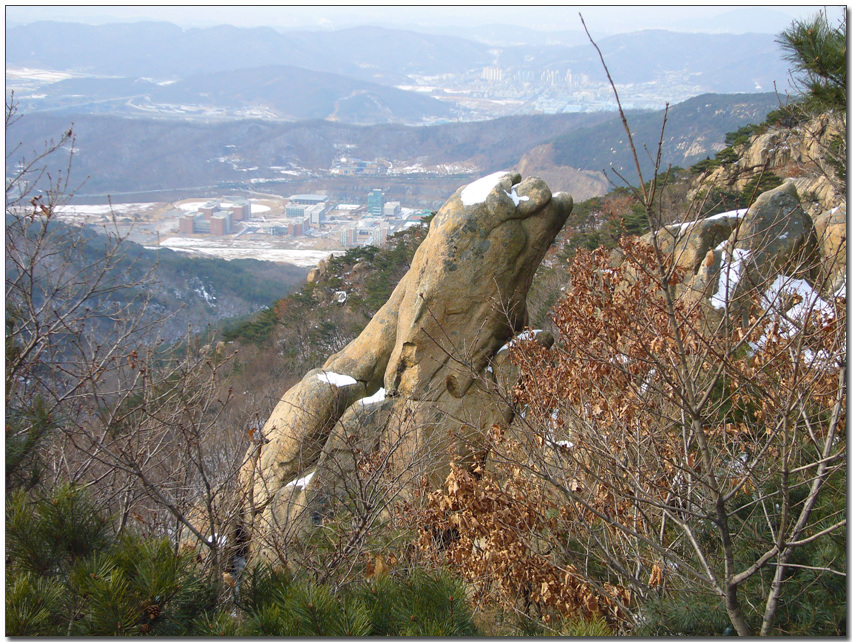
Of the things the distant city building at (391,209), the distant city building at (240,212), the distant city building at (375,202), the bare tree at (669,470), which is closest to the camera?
the bare tree at (669,470)

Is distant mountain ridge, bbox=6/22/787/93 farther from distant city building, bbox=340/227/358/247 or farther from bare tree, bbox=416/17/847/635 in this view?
distant city building, bbox=340/227/358/247

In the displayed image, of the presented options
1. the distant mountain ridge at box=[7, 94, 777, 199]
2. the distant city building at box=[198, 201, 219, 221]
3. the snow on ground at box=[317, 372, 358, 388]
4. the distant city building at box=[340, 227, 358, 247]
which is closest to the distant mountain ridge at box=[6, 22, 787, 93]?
the snow on ground at box=[317, 372, 358, 388]

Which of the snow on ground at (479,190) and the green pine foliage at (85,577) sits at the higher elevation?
the snow on ground at (479,190)

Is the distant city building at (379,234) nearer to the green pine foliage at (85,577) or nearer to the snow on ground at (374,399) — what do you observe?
the snow on ground at (374,399)

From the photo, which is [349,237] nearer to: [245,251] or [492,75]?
[245,251]

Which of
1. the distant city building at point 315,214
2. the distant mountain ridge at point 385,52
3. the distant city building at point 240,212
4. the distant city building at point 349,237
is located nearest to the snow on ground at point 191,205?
the distant city building at point 240,212

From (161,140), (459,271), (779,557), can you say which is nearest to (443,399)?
(459,271)
